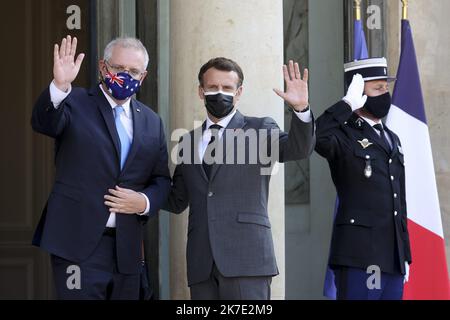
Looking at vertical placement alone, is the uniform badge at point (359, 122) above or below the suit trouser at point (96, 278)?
above

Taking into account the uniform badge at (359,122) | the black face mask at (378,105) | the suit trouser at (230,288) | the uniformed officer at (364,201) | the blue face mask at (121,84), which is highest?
the blue face mask at (121,84)

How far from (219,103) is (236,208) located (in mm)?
524

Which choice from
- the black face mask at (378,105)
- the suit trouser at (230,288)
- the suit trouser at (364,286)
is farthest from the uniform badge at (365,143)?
the suit trouser at (230,288)

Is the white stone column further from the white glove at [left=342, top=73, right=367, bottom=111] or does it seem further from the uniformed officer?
the white glove at [left=342, top=73, right=367, bottom=111]

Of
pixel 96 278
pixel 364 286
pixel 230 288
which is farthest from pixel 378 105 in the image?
pixel 96 278

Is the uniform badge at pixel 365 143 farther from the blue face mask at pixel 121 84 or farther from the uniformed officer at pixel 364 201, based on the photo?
the blue face mask at pixel 121 84

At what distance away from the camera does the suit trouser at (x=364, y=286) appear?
561 cm

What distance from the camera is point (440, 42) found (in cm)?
812

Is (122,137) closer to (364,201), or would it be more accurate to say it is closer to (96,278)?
(96,278)

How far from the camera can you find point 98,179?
4988 mm

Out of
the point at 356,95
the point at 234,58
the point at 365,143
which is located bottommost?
the point at 365,143

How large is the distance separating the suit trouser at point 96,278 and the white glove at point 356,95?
1.54 meters

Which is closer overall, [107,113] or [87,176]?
[87,176]

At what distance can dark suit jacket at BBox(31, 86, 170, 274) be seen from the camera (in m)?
4.91
